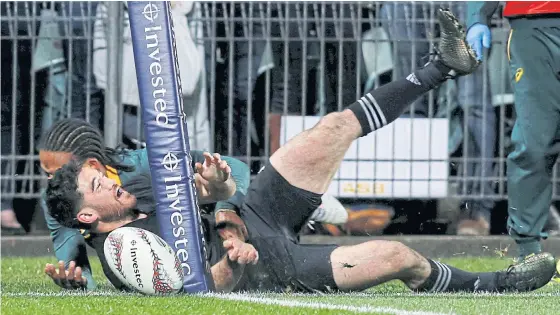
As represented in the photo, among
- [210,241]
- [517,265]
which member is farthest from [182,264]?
[517,265]

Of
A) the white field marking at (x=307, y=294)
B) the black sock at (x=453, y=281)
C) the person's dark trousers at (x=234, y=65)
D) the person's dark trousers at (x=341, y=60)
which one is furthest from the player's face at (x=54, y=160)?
the person's dark trousers at (x=341, y=60)

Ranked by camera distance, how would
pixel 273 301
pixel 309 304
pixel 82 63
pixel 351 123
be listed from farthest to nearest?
pixel 82 63 → pixel 351 123 → pixel 273 301 → pixel 309 304

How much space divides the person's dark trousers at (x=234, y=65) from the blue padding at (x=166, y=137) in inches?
161

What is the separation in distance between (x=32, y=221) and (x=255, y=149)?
1.79m

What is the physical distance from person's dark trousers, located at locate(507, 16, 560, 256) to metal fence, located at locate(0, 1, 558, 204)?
8.82 ft

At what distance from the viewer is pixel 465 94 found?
39.0 feet

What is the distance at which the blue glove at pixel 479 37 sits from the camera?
29.9ft

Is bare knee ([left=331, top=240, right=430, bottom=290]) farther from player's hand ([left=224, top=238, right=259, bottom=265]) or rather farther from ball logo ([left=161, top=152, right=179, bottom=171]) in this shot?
ball logo ([left=161, top=152, right=179, bottom=171])

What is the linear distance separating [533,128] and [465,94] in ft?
9.64

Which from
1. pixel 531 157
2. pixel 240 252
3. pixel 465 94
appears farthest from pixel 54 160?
pixel 465 94

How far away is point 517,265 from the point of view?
8125 millimetres

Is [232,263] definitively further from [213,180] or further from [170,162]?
[170,162]

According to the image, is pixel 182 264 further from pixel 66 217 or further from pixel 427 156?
pixel 427 156

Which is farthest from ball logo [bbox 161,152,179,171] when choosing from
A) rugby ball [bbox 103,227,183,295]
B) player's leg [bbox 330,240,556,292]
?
player's leg [bbox 330,240,556,292]
